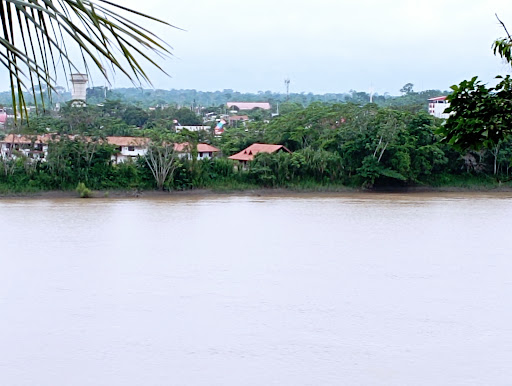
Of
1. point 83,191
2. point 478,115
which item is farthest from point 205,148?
point 478,115

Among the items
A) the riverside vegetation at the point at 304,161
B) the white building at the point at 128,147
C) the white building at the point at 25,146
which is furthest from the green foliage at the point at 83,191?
the white building at the point at 128,147

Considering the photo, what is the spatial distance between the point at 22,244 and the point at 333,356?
155 inches

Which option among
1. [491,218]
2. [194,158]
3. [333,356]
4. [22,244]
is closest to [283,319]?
[333,356]

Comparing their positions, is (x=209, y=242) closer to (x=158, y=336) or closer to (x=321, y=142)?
(x=158, y=336)

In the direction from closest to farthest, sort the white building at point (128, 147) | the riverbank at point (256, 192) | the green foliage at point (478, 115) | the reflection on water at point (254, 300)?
1. the green foliage at point (478, 115)
2. the reflection on water at point (254, 300)
3. the riverbank at point (256, 192)
4. the white building at point (128, 147)

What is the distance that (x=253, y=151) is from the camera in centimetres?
1350

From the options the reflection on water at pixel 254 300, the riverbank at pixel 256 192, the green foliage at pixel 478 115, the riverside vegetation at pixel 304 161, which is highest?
the green foliage at pixel 478 115

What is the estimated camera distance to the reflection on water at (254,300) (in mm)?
4008

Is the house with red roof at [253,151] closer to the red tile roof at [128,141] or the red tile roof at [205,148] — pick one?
the red tile roof at [205,148]

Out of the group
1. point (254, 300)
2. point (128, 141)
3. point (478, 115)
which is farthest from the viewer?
point (128, 141)

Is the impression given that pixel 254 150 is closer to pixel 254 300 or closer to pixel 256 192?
pixel 256 192

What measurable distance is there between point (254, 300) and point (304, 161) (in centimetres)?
743

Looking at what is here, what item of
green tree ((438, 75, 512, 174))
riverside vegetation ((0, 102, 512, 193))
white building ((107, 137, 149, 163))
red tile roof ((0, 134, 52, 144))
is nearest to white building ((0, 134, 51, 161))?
red tile roof ((0, 134, 52, 144))

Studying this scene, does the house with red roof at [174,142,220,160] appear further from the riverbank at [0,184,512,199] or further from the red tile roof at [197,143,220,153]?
the riverbank at [0,184,512,199]
